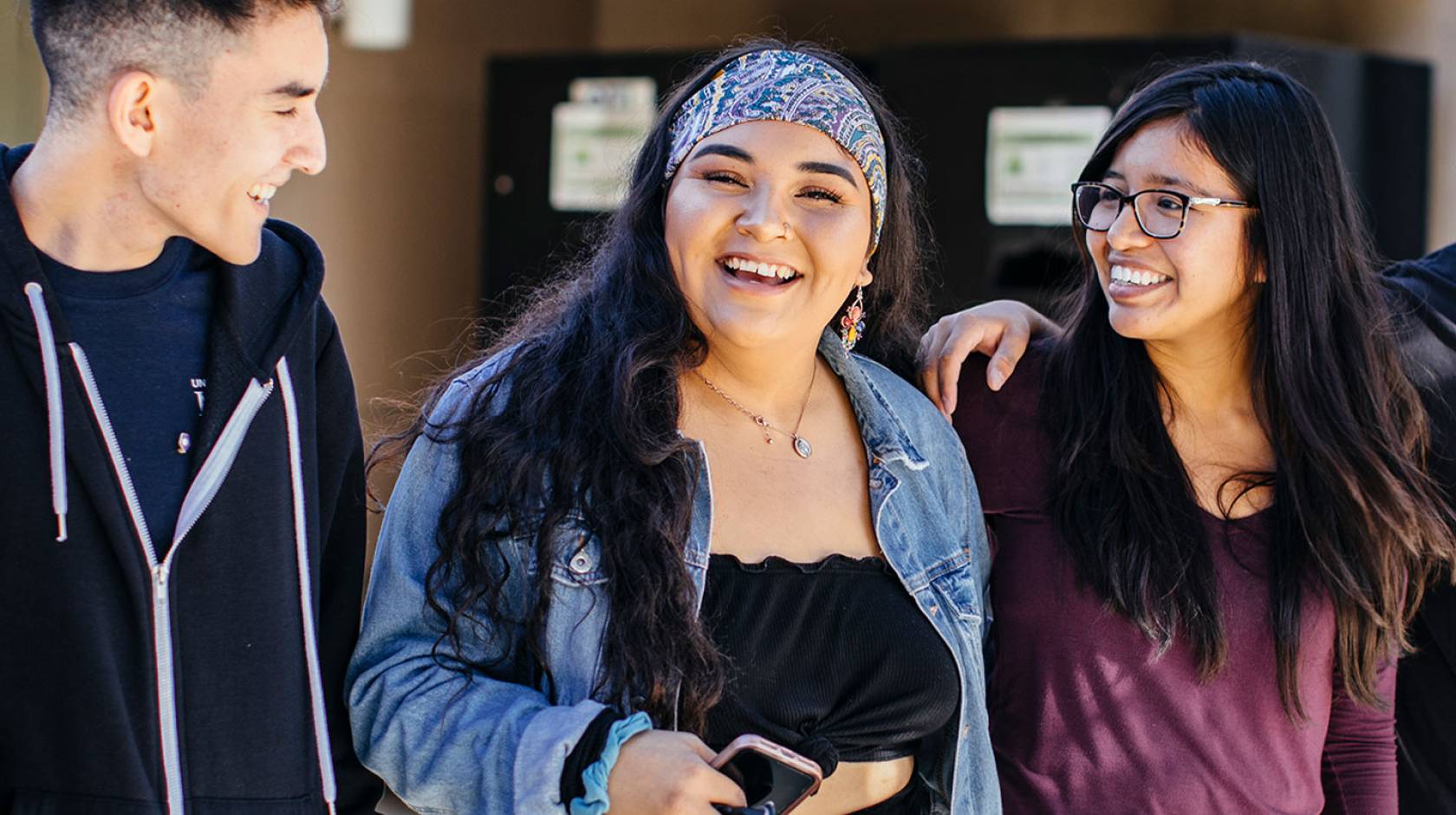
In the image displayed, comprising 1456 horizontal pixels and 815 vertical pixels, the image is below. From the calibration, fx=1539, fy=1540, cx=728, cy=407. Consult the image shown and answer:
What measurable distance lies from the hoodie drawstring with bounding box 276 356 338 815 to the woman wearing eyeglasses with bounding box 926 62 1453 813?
0.89 meters

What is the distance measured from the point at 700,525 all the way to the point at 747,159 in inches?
18.5

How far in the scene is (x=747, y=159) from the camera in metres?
1.96

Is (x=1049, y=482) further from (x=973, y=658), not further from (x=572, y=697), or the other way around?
(x=572, y=697)

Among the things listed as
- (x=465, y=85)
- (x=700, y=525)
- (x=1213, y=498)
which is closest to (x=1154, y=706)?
(x=1213, y=498)

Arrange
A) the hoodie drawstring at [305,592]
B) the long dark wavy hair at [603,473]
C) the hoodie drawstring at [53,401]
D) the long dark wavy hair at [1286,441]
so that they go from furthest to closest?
the long dark wavy hair at [1286,441], the long dark wavy hair at [603,473], the hoodie drawstring at [305,592], the hoodie drawstring at [53,401]

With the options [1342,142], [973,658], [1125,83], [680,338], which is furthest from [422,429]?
[1342,142]

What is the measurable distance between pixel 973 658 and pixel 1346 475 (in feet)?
1.86

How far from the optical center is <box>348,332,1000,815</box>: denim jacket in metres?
1.69

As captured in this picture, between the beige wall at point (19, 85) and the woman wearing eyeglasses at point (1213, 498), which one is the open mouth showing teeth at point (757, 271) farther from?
the beige wall at point (19, 85)

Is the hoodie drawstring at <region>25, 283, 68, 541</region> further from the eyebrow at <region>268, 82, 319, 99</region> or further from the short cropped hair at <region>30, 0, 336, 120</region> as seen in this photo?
the eyebrow at <region>268, 82, 319, 99</region>

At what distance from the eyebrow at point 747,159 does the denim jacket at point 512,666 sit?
0.36 m

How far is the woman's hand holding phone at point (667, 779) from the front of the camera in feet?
5.29

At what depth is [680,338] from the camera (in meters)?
1.99

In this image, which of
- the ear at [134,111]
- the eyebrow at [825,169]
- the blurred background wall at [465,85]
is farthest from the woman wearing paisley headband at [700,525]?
the blurred background wall at [465,85]
